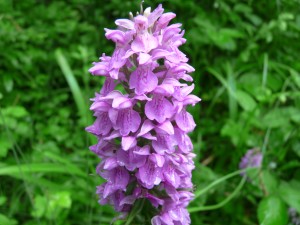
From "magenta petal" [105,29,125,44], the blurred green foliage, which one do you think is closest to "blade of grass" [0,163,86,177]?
the blurred green foliage

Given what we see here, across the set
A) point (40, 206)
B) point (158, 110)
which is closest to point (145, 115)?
point (158, 110)

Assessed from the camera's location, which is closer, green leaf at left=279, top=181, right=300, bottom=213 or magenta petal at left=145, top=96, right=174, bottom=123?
magenta petal at left=145, top=96, right=174, bottom=123

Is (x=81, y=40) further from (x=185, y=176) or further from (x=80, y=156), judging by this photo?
(x=185, y=176)

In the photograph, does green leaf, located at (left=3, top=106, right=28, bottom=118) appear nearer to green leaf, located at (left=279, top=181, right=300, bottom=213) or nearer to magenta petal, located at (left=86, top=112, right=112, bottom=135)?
magenta petal, located at (left=86, top=112, right=112, bottom=135)

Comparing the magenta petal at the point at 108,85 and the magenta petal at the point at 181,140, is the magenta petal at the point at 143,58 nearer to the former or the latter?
Result: the magenta petal at the point at 108,85

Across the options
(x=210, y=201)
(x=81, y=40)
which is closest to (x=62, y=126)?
(x=81, y=40)

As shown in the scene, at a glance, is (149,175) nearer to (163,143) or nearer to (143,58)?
(163,143)

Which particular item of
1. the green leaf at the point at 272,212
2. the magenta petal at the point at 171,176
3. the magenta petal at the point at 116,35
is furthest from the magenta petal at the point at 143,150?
the green leaf at the point at 272,212
